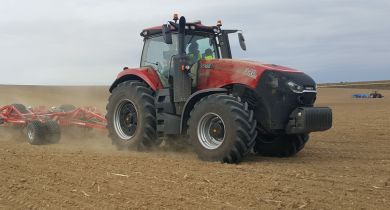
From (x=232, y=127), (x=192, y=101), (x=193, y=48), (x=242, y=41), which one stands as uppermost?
(x=242, y=41)

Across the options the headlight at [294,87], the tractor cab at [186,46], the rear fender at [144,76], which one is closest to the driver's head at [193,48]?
the tractor cab at [186,46]

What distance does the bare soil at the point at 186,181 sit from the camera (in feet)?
16.0

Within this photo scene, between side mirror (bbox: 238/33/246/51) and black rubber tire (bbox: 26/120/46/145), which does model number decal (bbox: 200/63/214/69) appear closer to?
side mirror (bbox: 238/33/246/51)

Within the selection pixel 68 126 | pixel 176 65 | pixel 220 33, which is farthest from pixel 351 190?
pixel 68 126

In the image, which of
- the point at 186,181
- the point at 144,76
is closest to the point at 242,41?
the point at 144,76

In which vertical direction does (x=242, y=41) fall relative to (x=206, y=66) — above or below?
above

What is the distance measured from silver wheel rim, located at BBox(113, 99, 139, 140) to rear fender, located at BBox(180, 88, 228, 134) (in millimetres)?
1272

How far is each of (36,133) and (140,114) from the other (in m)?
2.99

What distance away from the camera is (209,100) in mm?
7352

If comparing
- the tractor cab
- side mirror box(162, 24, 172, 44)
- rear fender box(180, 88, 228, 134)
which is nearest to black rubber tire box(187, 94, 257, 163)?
rear fender box(180, 88, 228, 134)

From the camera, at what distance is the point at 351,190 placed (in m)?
5.30

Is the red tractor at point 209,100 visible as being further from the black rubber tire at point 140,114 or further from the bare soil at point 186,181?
the bare soil at point 186,181

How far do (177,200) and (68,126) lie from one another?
676 cm

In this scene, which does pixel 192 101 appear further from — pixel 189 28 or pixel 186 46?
pixel 189 28
